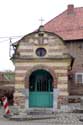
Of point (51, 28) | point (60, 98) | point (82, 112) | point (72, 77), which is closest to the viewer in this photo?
point (82, 112)

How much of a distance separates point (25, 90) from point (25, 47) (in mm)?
3406

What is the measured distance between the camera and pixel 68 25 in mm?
46000

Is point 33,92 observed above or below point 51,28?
below

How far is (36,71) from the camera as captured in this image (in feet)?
111

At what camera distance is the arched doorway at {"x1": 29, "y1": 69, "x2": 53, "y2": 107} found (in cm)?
Result: 3325

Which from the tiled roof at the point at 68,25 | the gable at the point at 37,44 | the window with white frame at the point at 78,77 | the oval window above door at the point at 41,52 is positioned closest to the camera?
the gable at the point at 37,44

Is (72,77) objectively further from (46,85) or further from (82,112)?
(82,112)

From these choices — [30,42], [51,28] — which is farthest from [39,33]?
[51,28]

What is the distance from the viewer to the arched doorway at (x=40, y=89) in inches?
1309

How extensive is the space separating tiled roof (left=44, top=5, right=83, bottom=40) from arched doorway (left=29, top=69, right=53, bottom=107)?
34.0ft

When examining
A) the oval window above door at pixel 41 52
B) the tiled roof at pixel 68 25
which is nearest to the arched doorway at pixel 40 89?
the oval window above door at pixel 41 52

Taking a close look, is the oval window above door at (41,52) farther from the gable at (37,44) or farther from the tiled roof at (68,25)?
the tiled roof at (68,25)

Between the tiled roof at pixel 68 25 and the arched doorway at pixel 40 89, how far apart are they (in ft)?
34.0

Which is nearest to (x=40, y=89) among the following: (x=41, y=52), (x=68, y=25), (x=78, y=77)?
(x=41, y=52)
